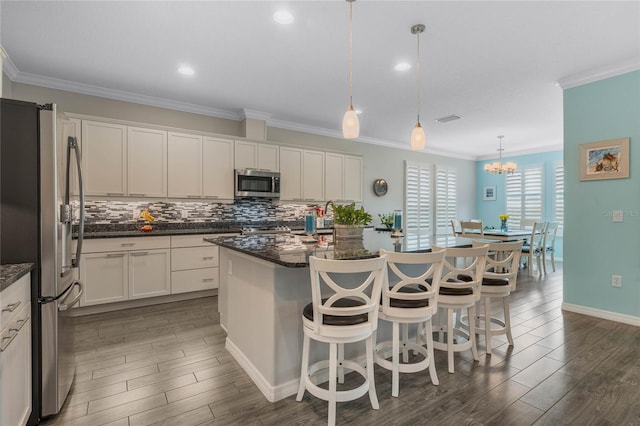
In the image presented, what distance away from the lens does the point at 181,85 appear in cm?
393

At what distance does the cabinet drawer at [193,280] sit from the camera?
13.4ft

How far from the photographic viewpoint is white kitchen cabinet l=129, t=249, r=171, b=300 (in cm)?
381

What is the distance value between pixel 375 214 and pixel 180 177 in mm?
4089

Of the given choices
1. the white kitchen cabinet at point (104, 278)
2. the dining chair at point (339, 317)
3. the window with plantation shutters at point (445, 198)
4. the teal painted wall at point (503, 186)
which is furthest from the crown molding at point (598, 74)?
the white kitchen cabinet at point (104, 278)

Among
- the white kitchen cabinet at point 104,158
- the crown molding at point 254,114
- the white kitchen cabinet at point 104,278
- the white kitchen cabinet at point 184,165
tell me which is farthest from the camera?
the crown molding at point 254,114

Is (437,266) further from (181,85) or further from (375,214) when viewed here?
(375,214)

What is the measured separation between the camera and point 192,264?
4199 millimetres

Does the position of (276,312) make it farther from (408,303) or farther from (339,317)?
(408,303)

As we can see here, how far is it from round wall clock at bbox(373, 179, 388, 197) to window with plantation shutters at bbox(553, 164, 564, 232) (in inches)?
162

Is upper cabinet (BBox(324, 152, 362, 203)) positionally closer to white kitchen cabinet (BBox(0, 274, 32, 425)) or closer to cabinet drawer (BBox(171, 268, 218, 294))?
cabinet drawer (BBox(171, 268, 218, 294))

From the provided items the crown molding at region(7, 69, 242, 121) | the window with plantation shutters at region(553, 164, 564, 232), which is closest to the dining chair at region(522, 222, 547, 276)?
the window with plantation shutters at region(553, 164, 564, 232)

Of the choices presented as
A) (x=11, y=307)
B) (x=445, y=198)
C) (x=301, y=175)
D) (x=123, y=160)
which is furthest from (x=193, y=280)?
(x=445, y=198)

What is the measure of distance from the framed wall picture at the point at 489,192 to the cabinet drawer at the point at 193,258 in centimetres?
766

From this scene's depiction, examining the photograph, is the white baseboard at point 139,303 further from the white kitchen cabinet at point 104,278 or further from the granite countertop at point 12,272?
the granite countertop at point 12,272
